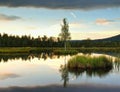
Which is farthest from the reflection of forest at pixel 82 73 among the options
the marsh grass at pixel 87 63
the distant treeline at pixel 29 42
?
the distant treeline at pixel 29 42


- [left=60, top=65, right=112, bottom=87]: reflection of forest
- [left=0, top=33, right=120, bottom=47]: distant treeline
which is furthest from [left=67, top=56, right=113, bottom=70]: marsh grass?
[left=0, top=33, right=120, bottom=47]: distant treeline

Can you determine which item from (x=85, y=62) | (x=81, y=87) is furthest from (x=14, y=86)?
(x=85, y=62)

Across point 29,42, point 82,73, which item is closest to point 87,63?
point 82,73

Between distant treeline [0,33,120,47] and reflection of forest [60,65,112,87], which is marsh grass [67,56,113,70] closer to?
reflection of forest [60,65,112,87]

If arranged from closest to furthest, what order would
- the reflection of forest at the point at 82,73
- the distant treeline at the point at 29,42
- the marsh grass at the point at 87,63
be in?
the reflection of forest at the point at 82,73 → the marsh grass at the point at 87,63 → the distant treeline at the point at 29,42

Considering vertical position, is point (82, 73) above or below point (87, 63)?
below

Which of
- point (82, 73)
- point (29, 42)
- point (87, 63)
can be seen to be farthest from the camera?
point (29, 42)

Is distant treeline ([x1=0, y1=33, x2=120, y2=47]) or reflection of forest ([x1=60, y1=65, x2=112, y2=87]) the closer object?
reflection of forest ([x1=60, y1=65, x2=112, y2=87])

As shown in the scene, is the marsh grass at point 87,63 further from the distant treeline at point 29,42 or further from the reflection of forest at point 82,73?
the distant treeline at point 29,42

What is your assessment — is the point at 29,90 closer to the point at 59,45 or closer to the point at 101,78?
the point at 101,78

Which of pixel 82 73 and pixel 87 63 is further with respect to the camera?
pixel 87 63

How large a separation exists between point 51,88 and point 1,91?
12.9 feet

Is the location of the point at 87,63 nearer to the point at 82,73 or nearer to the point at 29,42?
the point at 82,73

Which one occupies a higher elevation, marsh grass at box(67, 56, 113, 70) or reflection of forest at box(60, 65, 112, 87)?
marsh grass at box(67, 56, 113, 70)
